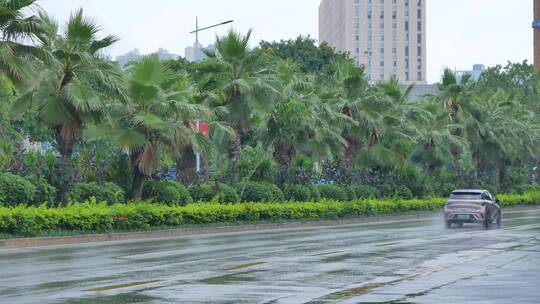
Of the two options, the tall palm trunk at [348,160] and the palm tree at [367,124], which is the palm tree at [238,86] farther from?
the tall palm trunk at [348,160]

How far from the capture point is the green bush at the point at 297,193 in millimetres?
48281

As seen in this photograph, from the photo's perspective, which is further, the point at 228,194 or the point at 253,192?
the point at 253,192

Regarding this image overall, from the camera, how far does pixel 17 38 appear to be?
27797 mm

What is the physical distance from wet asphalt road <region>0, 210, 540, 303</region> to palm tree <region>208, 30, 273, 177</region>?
14.2 metres

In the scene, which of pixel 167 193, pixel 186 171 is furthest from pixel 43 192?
pixel 186 171

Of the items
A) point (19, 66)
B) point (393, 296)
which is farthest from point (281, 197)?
point (393, 296)

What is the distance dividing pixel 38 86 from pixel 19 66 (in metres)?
5.87

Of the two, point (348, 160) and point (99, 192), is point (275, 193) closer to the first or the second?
point (348, 160)

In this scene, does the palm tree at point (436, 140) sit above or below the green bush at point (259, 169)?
above

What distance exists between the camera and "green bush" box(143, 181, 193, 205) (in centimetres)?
3869

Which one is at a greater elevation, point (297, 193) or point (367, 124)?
point (367, 124)

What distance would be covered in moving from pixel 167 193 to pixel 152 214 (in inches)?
136

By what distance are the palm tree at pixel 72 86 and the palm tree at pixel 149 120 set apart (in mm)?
2177

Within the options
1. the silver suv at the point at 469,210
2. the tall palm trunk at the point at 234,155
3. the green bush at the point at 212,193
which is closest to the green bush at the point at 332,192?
the tall palm trunk at the point at 234,155
